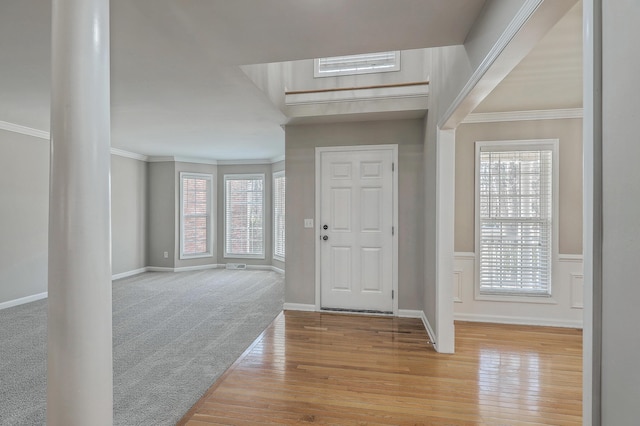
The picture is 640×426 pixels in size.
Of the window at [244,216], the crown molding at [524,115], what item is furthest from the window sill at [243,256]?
the crown molding at [524,115]

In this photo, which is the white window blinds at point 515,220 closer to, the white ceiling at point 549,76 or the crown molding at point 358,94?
the white ceiling at point 549,76

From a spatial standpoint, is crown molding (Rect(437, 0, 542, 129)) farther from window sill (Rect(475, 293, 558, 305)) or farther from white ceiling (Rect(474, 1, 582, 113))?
window sill (Rect(475, 293, 558, 305))

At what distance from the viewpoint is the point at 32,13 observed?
188cm

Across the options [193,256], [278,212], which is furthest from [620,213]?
[193,256]

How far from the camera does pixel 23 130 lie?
4.54 meters

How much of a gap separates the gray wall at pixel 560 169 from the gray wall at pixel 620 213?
325 centimetres

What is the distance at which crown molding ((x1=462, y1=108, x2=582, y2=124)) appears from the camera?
3.67 meters

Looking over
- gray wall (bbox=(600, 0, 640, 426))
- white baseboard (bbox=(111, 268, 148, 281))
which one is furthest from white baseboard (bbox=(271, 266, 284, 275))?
gray wall (bbox=(600, 0, 640, 426))

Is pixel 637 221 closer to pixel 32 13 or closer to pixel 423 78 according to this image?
pixel 32 13

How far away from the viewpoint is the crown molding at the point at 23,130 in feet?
14.1

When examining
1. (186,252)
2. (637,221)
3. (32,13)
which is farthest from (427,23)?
(186,252)

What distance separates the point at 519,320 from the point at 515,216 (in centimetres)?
118

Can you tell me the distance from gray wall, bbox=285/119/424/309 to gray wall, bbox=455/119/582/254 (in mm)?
466

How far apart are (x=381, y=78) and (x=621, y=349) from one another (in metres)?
3.48
